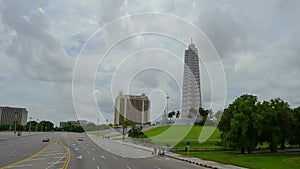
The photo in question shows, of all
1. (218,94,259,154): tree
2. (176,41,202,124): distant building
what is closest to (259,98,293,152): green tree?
(218,94,259,154): tree

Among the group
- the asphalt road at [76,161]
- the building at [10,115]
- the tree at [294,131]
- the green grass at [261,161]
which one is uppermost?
the building at [10,115]

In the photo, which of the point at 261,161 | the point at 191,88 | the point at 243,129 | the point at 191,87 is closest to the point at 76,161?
the point at 261,161

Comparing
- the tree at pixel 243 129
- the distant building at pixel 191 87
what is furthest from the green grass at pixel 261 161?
the distant building at pixel 191 87

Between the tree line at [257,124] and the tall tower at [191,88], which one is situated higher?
the tall tower at [191,88]

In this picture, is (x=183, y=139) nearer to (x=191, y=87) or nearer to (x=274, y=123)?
(x=191, y=87)

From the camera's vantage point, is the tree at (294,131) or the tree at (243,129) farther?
the tree at (294,131)

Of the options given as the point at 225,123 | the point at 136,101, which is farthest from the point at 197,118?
the point at 136,101

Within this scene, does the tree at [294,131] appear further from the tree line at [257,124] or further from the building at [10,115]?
the building at [10,115]

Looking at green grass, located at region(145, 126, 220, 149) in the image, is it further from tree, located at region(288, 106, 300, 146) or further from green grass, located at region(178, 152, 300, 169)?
green grass, located at region(178, 152, 300, 169)
